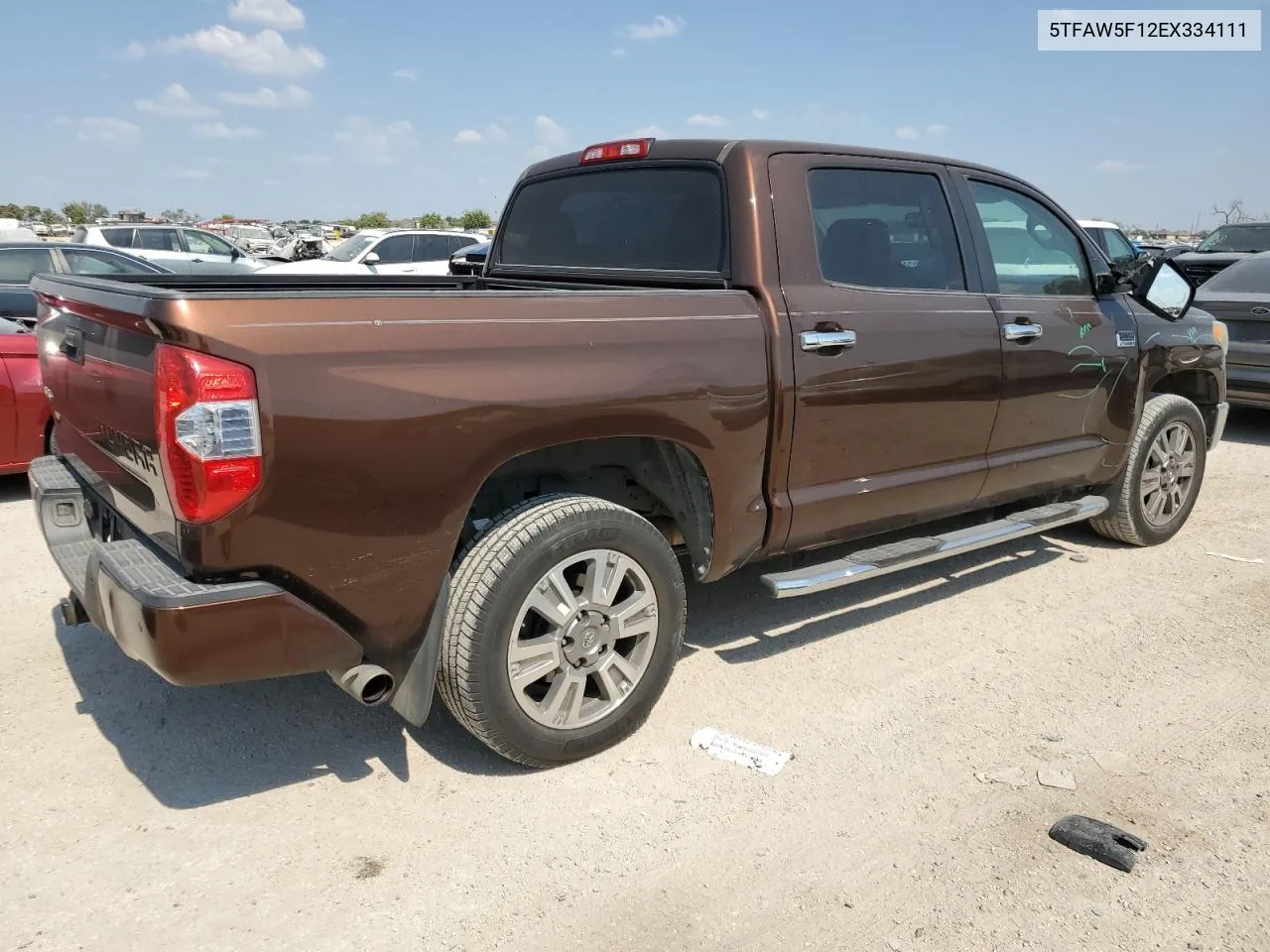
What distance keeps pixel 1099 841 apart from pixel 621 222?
274 centimetres

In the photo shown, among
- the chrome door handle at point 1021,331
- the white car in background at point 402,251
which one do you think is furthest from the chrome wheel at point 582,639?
the white car in background at point 402,251

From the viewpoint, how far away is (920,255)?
402cm

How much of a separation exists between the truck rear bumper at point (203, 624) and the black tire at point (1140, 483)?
421 centimetres

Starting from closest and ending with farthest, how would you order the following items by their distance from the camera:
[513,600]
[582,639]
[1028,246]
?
[513,600]
[582,639]
[1028,246]

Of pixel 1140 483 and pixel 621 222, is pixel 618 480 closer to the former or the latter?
pixel 621 222

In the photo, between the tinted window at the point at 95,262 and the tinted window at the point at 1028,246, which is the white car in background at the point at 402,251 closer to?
the tinted window at the point at 95,262

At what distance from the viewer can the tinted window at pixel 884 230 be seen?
3.68 m

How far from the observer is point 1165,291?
5.12 metres

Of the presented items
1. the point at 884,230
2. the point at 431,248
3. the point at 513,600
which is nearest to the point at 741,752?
the point at 513,600

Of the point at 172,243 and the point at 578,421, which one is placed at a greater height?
the point at 172,243

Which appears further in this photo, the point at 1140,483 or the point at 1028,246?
the point at 1140,483

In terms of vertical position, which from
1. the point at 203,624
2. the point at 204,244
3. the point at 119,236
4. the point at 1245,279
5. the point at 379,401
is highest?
the point at 119,236

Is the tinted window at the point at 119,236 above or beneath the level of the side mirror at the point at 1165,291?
above

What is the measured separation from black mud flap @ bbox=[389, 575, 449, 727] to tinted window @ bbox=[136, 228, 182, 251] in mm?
16997
